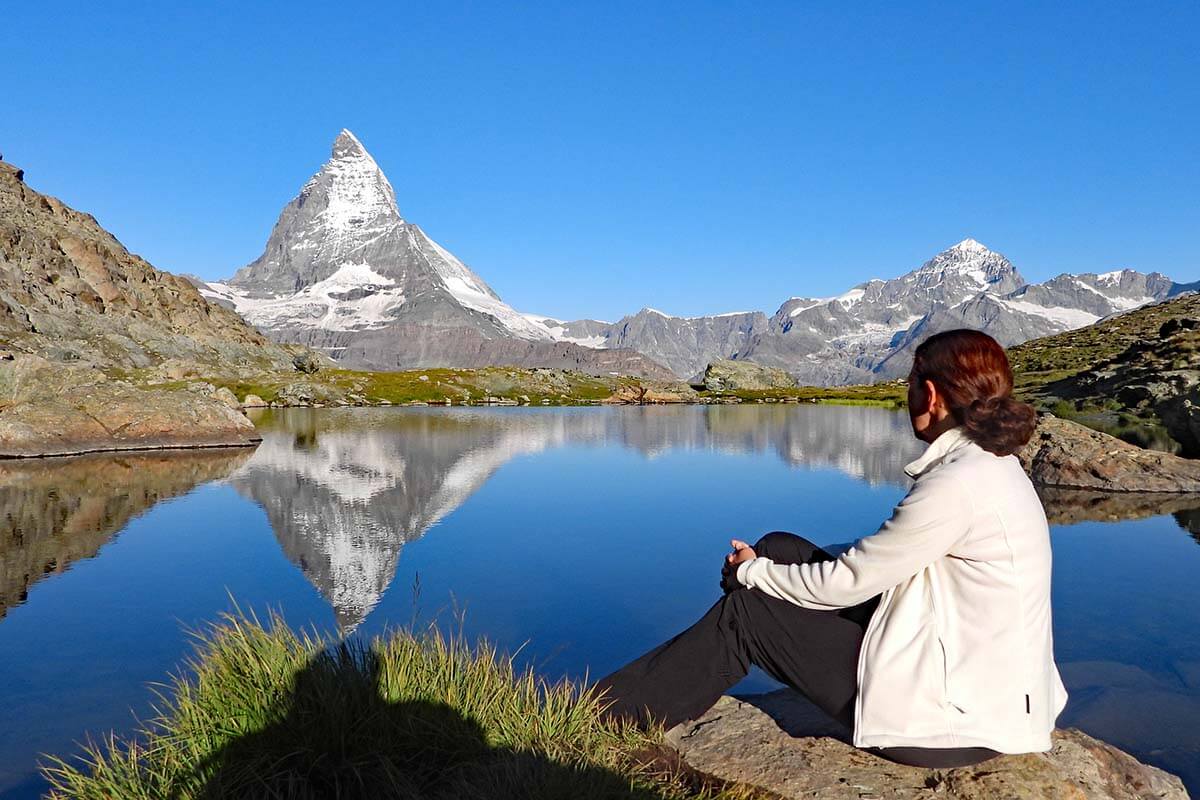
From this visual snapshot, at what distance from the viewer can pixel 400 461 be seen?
2598 centimetres

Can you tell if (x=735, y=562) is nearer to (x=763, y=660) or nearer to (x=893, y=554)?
(x=763, y=660)

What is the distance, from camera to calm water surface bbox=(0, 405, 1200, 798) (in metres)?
7.37

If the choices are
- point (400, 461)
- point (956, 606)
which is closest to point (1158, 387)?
point (400, 461)

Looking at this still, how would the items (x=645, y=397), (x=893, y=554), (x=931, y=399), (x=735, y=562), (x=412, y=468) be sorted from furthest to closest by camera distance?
(x=645, y=397), (x=412, y=468), (x=735, y=562), (x=931, y=399), (x=893, y=554)

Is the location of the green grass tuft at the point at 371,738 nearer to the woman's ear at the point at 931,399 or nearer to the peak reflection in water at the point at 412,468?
the woman's ear at the point at 931,399

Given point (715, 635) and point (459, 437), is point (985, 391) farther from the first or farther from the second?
point (459, 437)

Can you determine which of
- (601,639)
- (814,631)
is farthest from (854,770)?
(601,639)

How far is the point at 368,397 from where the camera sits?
79.7m

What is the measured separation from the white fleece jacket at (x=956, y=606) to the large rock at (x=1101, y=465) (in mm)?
18547

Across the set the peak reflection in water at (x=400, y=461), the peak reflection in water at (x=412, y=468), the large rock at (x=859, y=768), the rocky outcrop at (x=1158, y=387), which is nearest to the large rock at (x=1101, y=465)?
the peak reflection in water at (x=412, y=468)

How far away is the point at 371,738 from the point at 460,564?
7656mm

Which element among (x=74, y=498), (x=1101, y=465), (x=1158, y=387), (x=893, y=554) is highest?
(x=1158, y=387)

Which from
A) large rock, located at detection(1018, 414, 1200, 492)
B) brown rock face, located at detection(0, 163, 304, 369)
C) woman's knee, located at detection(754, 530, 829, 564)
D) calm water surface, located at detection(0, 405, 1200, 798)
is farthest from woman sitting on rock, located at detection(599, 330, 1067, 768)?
brown rock face, located at detection(0, 163, 304, 369)

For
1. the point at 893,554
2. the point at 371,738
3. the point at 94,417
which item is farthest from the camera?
the point at 94,417
